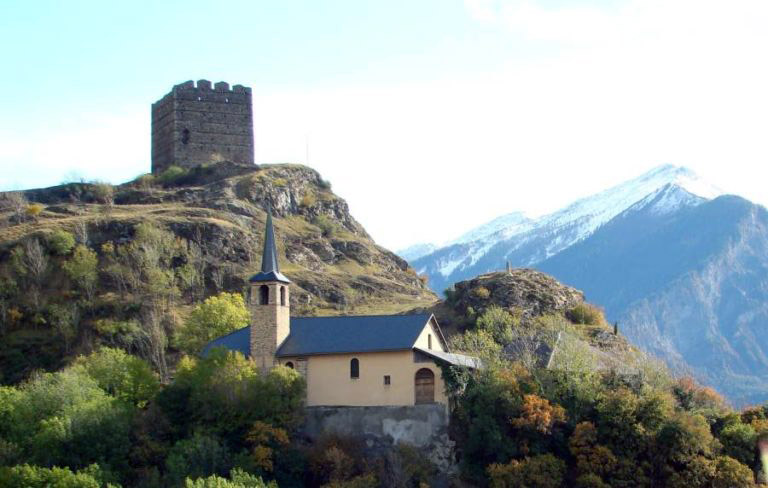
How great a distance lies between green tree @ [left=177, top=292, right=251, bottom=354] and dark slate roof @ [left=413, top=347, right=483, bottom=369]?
798 inches

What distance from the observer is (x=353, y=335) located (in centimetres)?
8000

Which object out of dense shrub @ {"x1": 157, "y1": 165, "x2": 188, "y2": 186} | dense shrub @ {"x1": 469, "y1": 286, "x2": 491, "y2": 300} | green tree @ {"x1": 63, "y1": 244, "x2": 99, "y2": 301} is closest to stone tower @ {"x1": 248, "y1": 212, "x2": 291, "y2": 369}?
dense shrub @ {"x1": 469, "y1": 286, "x2": 491, "y2": 300}

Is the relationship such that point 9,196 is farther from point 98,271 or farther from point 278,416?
point 278,416

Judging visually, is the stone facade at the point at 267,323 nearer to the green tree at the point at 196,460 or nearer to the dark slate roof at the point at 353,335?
the dark slate roof at the point at 353,335

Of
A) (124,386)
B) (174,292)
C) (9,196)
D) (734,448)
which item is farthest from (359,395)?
(9,196)

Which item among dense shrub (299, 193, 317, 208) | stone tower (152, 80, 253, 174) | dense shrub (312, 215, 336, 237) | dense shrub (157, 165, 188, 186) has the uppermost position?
stone tower (152, 80, 253, 174)

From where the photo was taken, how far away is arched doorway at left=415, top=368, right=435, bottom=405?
77250mm

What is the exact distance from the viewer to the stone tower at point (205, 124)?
137500 mm

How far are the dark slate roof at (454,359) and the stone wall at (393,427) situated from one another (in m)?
2.70

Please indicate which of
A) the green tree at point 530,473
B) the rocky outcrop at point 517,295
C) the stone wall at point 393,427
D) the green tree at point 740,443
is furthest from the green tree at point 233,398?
the rocky outcrop at point 517,295

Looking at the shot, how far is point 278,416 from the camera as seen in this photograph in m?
75.8

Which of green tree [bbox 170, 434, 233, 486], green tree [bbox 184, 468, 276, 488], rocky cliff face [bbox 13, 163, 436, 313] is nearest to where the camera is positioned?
green tree [bbox 184, 468, 276, 488]

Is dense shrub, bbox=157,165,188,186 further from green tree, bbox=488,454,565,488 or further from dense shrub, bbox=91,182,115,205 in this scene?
green tree, bbox=488,454,565,488

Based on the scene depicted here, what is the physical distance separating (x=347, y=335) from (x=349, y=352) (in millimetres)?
2134
